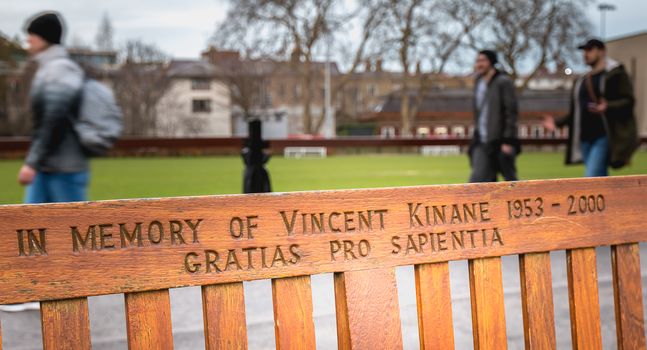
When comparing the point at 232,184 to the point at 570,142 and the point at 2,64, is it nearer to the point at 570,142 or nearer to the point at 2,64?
the point at 570,142

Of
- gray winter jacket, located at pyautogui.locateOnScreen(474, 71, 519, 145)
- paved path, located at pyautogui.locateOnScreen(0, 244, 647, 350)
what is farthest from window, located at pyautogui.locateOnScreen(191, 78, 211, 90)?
paved path, located at pyautogui.locateOnScreen(0, 244, 647, 350)

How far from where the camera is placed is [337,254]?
1.79 metres

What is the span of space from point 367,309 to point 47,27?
3413mm

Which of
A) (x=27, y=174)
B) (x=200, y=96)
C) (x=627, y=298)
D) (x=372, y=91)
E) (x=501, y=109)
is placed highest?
(x=200, y=96)

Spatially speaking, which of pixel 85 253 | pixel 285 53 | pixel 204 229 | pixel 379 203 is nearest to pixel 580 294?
pixel 379 203

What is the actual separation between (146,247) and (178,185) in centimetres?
1781

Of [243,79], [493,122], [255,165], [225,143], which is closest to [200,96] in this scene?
[243,79]

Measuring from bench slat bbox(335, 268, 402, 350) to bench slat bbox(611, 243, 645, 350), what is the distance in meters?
0.60

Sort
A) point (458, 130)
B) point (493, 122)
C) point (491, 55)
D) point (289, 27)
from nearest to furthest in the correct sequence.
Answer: point (491, 55), point (493, 122), point (289, 27), point (458, 130)

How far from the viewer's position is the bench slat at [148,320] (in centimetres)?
166

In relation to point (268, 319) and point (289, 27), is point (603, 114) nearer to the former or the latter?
point (268, 319)

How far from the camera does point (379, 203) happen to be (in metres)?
1.80

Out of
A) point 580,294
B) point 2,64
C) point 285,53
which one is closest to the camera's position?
point 580,294

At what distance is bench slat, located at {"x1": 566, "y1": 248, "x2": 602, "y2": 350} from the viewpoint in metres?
2.01
